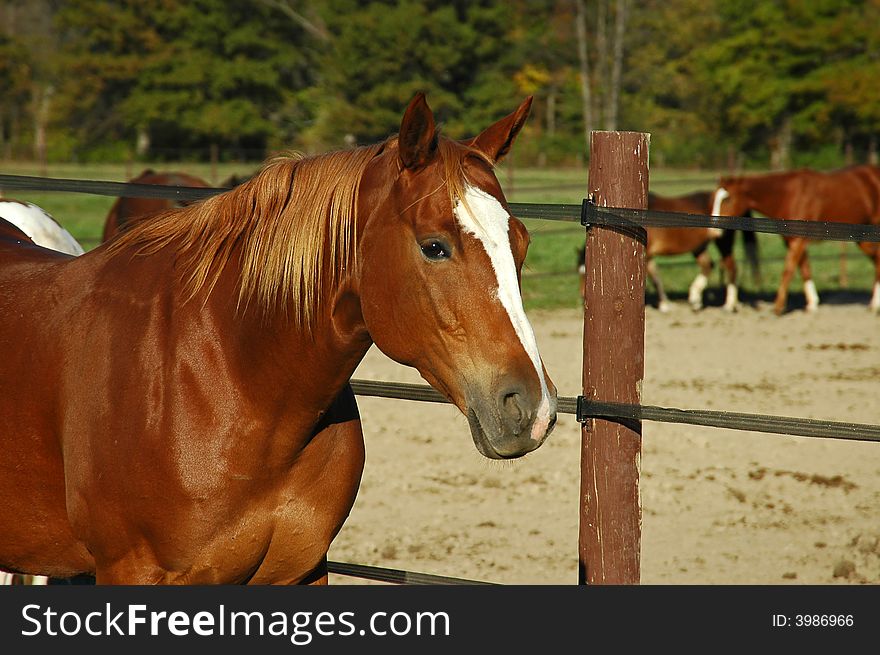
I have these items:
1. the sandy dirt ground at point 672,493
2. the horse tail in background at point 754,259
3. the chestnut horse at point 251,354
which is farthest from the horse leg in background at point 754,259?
the chestnut horse at point 251,354

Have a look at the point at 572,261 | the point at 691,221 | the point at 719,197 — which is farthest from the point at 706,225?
the point at 572,261

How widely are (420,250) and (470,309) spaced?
0.16 meters

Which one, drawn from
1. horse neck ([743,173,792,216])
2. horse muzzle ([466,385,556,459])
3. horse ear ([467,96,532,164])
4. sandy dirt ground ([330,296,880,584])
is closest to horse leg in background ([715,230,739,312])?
horse neck ([743,173,792,216])

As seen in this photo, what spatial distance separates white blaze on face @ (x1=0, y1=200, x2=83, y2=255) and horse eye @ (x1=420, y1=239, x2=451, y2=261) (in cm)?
238

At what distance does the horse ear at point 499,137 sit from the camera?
2.23 metres

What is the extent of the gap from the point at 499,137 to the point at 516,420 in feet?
2.25

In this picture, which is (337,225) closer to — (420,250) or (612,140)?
(420,250)

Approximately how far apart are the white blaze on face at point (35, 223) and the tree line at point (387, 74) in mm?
33833

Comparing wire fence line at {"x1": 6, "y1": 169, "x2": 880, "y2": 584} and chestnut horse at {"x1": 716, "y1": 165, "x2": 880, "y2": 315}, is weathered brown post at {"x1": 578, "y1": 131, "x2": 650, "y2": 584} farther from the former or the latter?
chestnut horse at {"x1": 716, "y1": 165, "x2": 880, "y2": 315}

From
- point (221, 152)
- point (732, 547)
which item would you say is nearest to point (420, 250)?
point (732, 547)

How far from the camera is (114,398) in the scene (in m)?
2.21

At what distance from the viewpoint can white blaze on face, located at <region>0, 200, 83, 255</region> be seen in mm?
3898

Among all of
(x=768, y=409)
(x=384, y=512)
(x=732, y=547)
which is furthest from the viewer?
(x=768, y=409)

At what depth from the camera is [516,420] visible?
1911 millimetres
